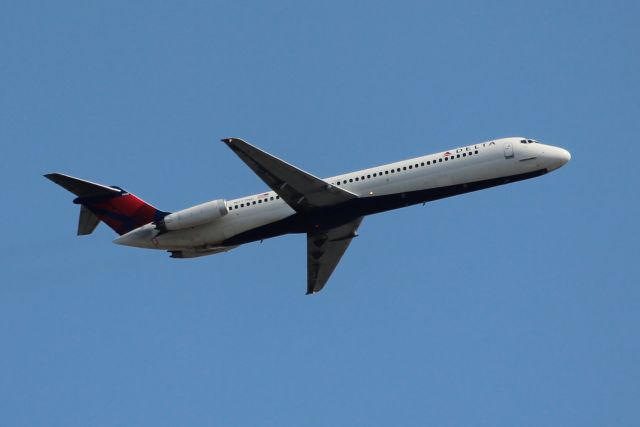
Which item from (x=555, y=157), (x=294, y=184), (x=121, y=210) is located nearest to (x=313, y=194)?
(x=294, y=184)

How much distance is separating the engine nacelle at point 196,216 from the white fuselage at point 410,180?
0.40 metres

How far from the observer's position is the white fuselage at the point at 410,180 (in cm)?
4894

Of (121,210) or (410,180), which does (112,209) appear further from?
(410,180)

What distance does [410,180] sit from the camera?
4891cm

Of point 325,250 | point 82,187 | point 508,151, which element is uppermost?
point 508,151

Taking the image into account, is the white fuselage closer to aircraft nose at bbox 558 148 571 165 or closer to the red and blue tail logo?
aircraft nose at bbox 558 148 571 165

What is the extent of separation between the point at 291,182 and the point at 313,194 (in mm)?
1222

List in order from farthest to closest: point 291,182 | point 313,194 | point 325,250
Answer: point 325,250 < point 313,194 < point 291,182

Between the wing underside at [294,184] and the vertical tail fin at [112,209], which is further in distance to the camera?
the vertical tail fin at [112,209]

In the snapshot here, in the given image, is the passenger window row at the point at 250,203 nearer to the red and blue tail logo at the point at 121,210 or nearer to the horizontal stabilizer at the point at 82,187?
the red and blue tail logo at the point at 121,210

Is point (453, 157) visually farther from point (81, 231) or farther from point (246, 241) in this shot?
point (81, 231)

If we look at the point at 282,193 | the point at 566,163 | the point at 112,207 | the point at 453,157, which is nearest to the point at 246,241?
the point at 282,193

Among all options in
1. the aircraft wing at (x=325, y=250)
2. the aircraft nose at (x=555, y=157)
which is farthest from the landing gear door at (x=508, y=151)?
the aircraft wing at (x=325, y=250)

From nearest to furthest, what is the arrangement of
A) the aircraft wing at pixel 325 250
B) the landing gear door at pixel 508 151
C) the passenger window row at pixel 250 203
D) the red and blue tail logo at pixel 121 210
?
the landing gear door at pixel 508 151
the passenger window row at pixel 250 203
the red and blue tail logo at pixel 121 210
the aircraft wing at pixel 325 250
